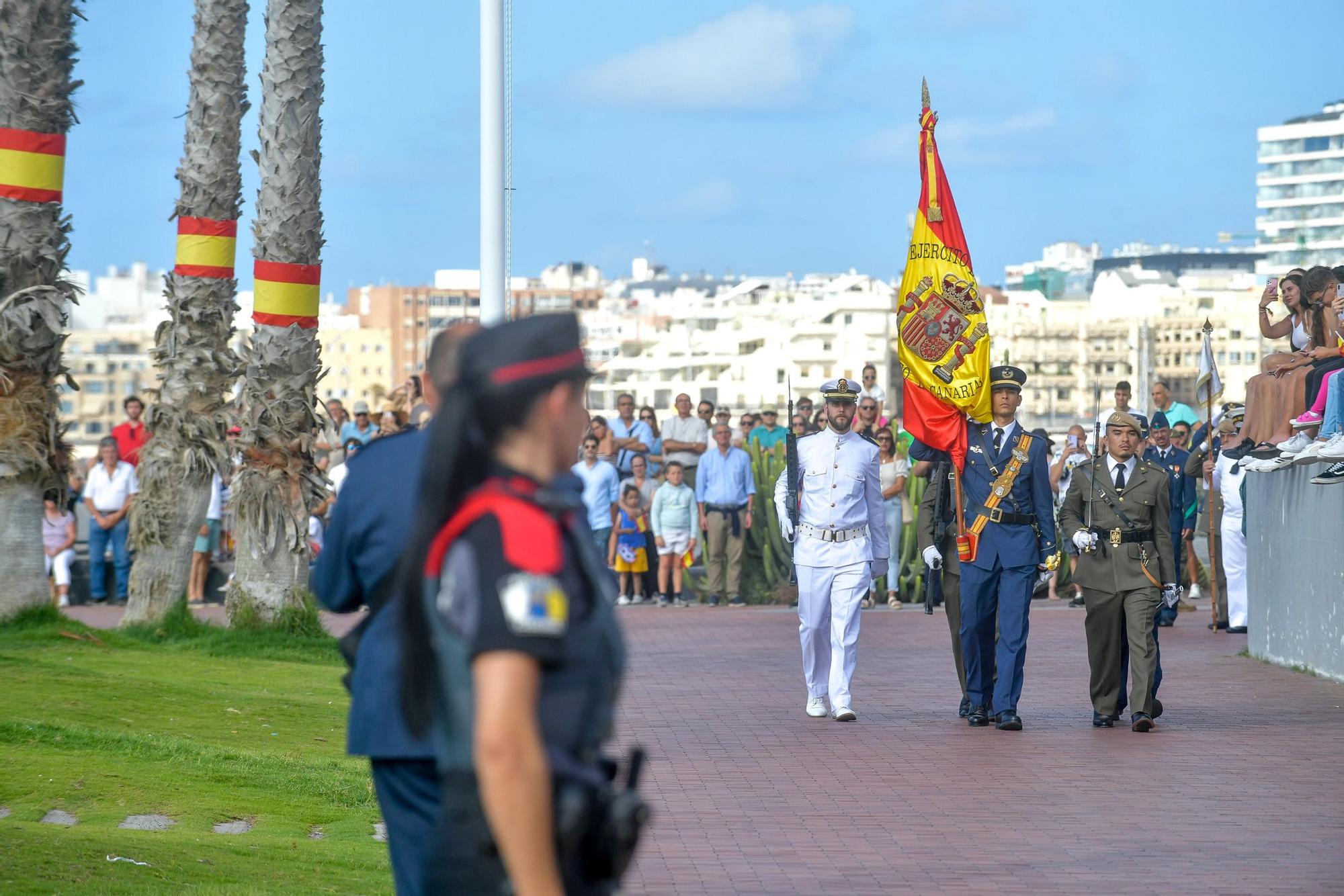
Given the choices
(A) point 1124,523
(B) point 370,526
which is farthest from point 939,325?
(B) point 370,526

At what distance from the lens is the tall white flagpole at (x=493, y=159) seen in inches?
439

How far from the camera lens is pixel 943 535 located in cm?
1246

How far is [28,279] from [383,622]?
971 cm

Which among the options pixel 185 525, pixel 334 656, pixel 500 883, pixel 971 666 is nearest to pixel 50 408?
pixel 185 525

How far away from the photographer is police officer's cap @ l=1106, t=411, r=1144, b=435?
→ 12102mm

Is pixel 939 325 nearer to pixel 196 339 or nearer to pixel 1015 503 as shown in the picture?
pixel 1015 503

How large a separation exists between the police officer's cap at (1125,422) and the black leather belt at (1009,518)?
81 cm

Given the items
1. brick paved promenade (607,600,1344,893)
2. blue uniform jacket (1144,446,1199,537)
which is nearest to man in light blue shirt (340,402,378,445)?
brick paved promenade (607,600,1344,893)

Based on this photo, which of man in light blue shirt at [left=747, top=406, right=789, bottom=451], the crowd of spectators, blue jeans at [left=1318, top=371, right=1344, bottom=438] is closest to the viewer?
blue jeans at [left=1318, top=371, right=1344, bottom=438]

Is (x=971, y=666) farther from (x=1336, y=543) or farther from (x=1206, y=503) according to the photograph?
(x=1206, y=503)

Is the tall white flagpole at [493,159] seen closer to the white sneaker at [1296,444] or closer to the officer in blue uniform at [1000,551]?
the officer in blue uniform at [1000,551]

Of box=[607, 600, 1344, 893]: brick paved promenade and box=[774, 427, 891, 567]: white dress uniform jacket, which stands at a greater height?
box=[774, 427, 891, 567]: white dress uniform jacket

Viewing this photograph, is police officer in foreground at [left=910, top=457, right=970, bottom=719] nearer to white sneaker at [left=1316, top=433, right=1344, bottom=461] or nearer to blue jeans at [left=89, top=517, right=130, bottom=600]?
white sneaker at [left=1316, top=433, right=1344, bottom=461]

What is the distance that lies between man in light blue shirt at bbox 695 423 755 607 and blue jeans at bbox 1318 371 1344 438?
9238 millimetres
